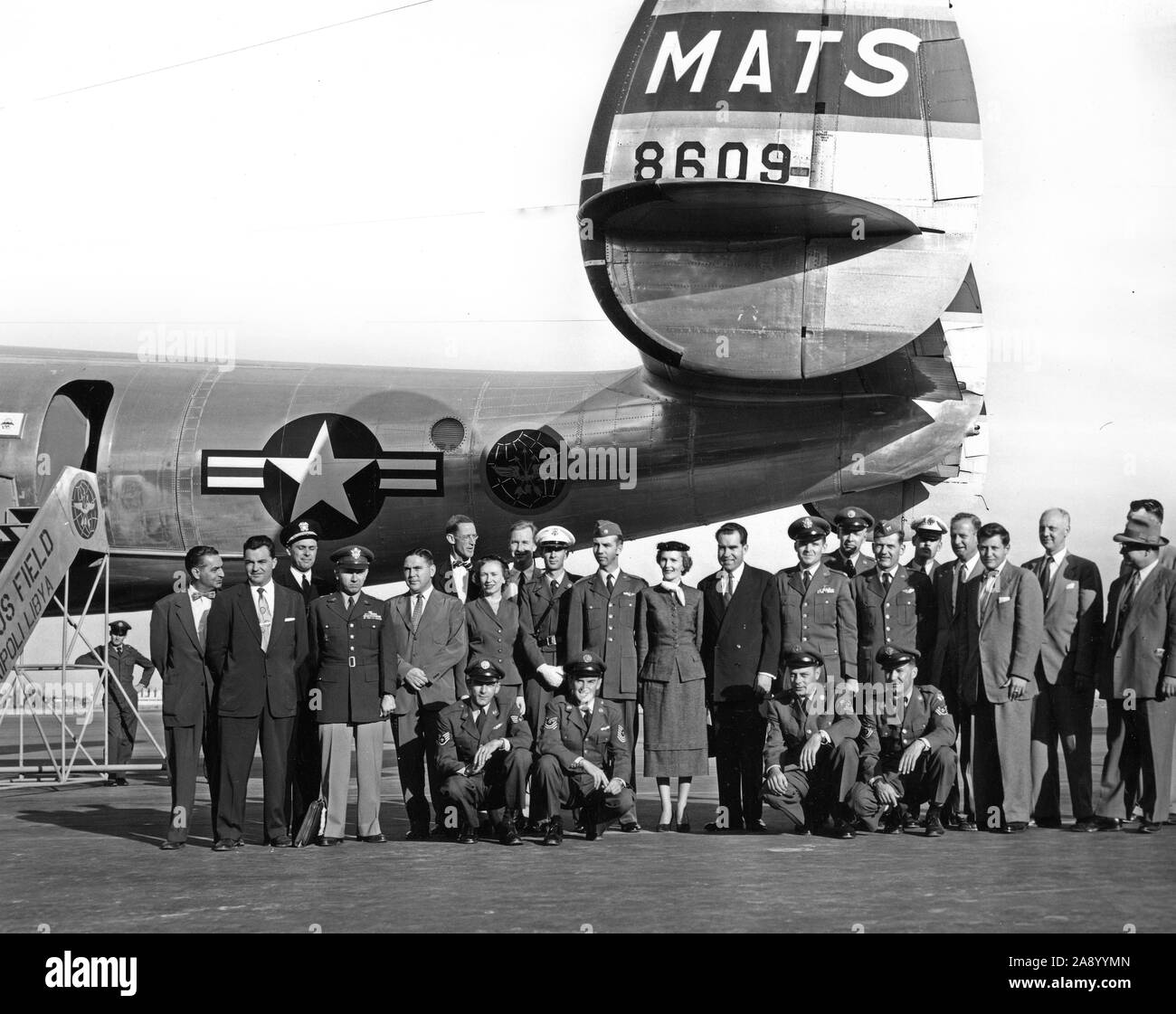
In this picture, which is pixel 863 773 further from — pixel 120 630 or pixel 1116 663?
pixel 120 630

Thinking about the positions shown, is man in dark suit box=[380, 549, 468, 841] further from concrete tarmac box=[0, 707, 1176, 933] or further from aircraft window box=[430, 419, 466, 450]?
aircraft window box=[430, 419, 466, 450]

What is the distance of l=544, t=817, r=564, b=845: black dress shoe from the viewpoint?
9.59 meters

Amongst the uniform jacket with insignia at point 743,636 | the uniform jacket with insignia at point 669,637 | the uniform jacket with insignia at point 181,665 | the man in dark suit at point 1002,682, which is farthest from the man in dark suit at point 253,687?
the man in dark suit at point 1002,682

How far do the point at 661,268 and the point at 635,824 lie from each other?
14.5 feet

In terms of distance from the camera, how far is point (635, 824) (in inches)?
401

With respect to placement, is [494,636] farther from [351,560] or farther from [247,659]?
[247,659]

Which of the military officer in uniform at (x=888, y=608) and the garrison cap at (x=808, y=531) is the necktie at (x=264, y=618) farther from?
the military officer in uniform at (x=888, y=608)

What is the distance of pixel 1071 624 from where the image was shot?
1049 cm

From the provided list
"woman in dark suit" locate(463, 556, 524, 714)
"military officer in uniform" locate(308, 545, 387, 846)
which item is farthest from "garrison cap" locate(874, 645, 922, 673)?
"military officer in uniform" locate(308, 545, 387, 846)

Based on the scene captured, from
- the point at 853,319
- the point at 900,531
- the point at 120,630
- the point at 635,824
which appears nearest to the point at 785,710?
the point at 635,824

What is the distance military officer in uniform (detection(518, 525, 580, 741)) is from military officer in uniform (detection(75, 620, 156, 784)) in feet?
16.8

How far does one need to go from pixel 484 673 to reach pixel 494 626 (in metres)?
0.85

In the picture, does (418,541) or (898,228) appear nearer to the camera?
(898,228)

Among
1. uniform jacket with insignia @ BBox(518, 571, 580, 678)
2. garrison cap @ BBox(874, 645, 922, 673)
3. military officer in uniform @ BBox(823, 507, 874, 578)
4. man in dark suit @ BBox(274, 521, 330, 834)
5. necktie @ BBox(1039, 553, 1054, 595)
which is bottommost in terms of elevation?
man in dark suit @ BBox(274, 521, 330, 834)
